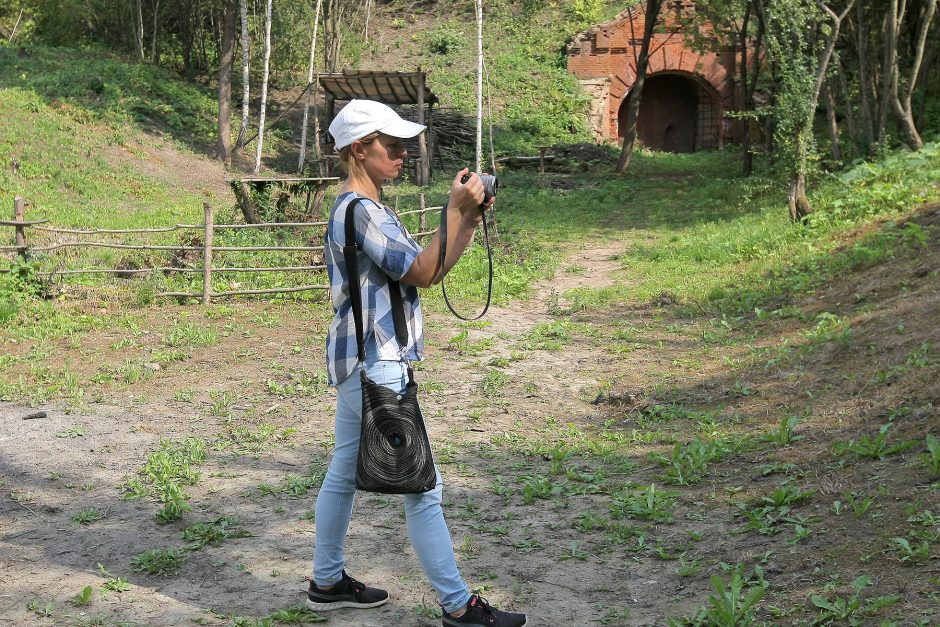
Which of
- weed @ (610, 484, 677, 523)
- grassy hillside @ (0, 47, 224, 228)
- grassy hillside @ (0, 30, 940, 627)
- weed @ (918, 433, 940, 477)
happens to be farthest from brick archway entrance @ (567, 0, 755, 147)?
weed @ (918, 433, 940, 477)

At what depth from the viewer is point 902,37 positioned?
1962 centimetres

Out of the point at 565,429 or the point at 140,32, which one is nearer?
the point at 565,429

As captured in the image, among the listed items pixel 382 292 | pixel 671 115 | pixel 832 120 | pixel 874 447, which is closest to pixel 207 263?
pixel 874 447

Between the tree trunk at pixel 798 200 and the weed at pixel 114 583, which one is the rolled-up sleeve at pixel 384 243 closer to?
the weed at pixel 114 583

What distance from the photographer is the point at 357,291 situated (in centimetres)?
335

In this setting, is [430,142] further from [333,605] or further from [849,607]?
[849,607]

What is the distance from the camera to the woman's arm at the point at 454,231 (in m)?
3.18

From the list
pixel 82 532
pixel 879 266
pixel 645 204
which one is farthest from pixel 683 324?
pixel 645 204

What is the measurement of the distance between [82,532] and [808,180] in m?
13.6

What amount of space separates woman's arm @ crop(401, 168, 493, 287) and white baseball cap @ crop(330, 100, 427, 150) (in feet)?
1.02

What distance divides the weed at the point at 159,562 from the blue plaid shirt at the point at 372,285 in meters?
1.46

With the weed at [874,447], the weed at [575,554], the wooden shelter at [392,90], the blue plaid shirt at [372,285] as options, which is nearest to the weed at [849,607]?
the weed at [575,554]

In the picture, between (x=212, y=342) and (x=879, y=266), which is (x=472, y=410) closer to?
(x=212, y=342)

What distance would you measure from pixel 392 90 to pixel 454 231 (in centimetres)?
2080
